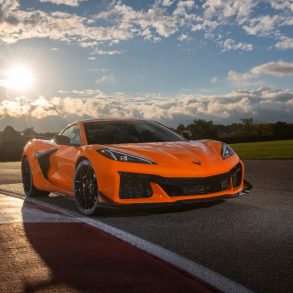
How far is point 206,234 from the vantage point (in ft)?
17.3

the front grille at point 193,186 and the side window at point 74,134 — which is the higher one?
the side window at point 74,134

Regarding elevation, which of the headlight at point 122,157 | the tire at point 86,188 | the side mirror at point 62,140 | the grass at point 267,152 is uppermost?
the side mirror at point 62,140

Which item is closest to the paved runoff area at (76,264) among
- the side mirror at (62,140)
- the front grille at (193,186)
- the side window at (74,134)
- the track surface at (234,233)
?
the track surface at (234,233)

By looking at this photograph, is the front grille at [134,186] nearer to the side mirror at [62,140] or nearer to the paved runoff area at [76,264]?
the paved runoff area at [76,264]

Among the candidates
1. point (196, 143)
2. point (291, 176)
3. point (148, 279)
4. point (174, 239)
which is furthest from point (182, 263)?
point (291, 176)

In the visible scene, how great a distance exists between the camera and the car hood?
636 cm

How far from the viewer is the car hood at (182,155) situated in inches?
250

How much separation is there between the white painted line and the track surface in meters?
0.08

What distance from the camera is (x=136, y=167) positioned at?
20.5 ft

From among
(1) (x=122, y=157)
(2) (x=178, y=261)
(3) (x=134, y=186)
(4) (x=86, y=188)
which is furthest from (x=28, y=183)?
(2) (x=178, y=261)

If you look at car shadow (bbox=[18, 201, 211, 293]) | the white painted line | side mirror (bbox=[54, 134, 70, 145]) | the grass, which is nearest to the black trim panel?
side mirror (bbox=[54, 134, 70, 145])

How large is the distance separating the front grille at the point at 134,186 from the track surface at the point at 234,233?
0.29 metres

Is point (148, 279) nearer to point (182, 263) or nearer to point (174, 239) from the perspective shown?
point (182, 263)

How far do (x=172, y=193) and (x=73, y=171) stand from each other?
1.58 m
